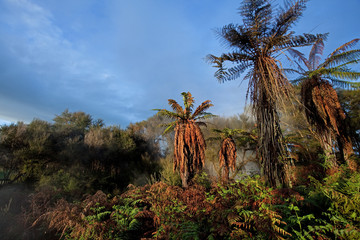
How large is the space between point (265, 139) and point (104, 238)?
3659mm

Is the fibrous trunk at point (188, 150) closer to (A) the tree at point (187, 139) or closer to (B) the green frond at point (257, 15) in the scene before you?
(A) the tree at point (187, 139)

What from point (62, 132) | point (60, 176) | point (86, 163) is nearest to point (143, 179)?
point (86, 163)

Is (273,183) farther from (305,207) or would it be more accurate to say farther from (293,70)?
(293,70)

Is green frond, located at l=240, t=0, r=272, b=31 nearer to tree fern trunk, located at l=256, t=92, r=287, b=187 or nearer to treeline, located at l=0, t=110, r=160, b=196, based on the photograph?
tree fern trunk, located at l=256, t=92, r=287, b=187

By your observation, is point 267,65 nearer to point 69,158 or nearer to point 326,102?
point 326,102

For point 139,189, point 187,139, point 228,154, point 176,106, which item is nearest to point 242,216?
point 139,189

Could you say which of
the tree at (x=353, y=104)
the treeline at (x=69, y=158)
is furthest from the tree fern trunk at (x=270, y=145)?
the tree at (x=353, y=104)

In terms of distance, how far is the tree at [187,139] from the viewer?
26.5 ft

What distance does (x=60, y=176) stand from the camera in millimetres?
10516

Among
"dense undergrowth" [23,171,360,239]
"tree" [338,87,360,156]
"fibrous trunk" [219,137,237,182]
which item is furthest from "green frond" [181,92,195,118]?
"tree" [338,87,360,156]

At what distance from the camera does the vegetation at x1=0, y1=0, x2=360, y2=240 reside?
2.45m

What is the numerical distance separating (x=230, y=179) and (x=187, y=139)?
358 centimetres

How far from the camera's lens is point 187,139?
8.12m

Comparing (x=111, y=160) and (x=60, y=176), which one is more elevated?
(x=111, y=160)
